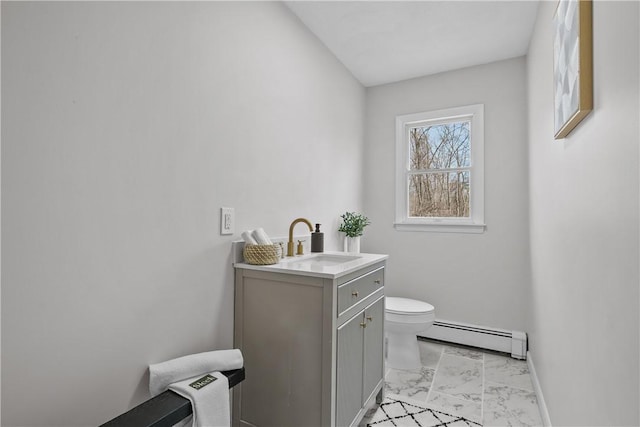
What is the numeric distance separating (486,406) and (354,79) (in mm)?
2732

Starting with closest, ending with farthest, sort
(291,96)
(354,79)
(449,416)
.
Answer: (449,416)
(291,96)
(354,79)

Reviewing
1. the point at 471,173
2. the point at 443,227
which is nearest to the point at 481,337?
the point at 443,227

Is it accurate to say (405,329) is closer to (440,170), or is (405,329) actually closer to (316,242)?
(316,242)

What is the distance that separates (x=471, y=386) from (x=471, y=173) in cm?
170

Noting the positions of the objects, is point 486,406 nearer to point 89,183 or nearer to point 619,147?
point 619,147

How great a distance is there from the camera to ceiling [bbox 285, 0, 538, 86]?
212 centimetres

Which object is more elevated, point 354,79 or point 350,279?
point 354,79

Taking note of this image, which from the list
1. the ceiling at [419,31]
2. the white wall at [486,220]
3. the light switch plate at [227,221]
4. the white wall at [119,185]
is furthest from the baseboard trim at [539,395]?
the ceiling at [419,31]

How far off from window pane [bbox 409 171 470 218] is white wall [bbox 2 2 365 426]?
1.73 meters

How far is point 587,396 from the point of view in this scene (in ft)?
3.48

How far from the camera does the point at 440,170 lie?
A: 3.09 metres

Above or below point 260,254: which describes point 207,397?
below

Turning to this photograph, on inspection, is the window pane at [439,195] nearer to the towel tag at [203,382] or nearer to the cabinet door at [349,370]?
the cabinet door at [349,370]

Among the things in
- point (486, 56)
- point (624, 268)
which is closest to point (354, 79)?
point (486, 56)
